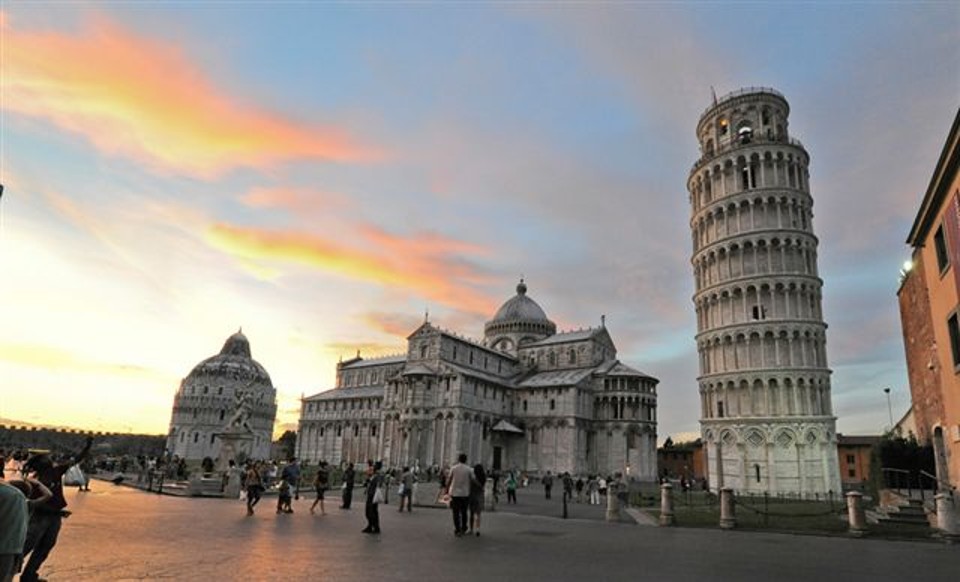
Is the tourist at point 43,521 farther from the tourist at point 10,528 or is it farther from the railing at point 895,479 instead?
the railing at point 895,479

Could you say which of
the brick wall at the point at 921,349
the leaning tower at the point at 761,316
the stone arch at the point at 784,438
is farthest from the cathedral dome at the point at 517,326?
the brick wall at the point at 921,349

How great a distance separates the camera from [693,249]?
186 feet

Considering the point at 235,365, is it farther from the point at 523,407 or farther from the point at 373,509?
the point at 373,509

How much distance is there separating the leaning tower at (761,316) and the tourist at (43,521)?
163 ft

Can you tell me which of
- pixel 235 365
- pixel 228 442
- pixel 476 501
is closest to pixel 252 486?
pixel 476 501

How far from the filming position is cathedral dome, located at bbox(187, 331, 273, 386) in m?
132

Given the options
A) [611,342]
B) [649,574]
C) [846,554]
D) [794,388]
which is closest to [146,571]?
[649,574]

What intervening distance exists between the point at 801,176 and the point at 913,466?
3314 centimetres

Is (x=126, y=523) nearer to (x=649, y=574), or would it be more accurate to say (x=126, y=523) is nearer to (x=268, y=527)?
(x=268, y=527)

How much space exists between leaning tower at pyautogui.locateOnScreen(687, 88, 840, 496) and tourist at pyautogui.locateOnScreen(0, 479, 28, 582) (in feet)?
168

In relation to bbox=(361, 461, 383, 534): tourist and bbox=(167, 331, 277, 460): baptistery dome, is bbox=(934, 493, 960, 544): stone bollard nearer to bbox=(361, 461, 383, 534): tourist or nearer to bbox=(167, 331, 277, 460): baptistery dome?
bbox=(361, 461, 383, 534): tourist

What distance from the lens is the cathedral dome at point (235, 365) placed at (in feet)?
432

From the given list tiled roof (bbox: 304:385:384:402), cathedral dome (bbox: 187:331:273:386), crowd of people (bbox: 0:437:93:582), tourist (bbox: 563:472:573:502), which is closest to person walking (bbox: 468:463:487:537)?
crowd of people (bbox: 0:437:93:582)

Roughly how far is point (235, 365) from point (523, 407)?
87.1 meters
